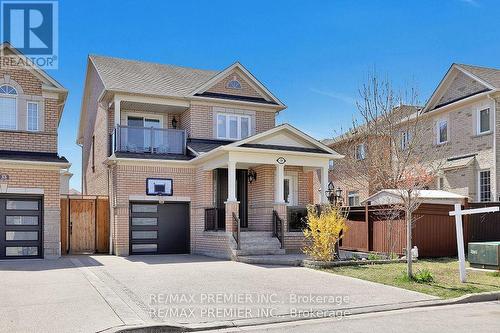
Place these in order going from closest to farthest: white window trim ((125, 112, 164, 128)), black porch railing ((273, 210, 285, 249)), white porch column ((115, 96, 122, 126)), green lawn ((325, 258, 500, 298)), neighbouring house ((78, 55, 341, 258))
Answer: green lawn ((325, 258, 500, 298))
black porch railing ((273, 210, 285, 249))
neighbouring house ((78, 55, 341, 258))
white porch column ((115, 96, 122, 126))
white window trim ((125, 112, 164, 128))

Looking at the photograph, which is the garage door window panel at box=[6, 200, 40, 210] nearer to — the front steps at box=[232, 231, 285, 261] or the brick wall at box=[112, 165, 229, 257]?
the brick wall at box=[112, 165, 229, 257]

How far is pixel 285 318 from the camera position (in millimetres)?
8633

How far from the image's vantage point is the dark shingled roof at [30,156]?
17.1m

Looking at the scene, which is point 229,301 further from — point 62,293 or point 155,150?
point 155,150

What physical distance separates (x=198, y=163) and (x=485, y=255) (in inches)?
440

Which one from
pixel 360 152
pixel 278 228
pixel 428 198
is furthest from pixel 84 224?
pixel 360 152

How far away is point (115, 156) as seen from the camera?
763 inches

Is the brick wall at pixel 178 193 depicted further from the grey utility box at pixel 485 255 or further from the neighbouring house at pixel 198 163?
the grey utility box at pixel 485 255

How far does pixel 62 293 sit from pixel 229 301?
350 cm

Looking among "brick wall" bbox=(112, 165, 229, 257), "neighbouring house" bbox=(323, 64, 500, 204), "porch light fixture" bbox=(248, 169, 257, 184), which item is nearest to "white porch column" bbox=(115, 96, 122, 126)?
"brick wall" bbox=(112, 165, 229, 257)

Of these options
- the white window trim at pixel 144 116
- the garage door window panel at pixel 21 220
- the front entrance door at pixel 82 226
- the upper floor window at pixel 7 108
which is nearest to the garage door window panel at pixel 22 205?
the garage door window panel at pixel 21 220

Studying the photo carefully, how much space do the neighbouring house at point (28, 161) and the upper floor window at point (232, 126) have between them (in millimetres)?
7015

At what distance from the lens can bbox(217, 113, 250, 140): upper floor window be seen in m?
22.5

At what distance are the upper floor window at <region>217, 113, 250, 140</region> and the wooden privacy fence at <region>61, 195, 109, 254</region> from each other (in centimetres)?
587
